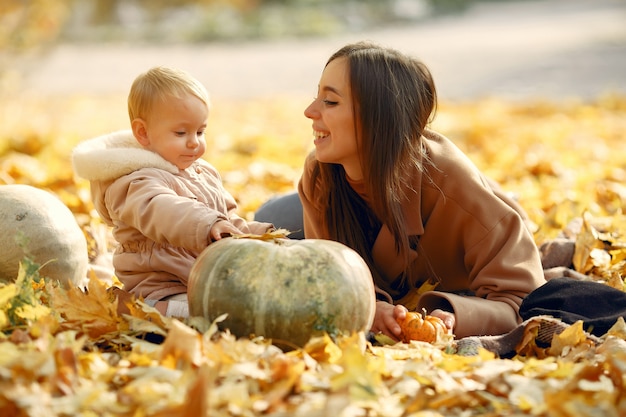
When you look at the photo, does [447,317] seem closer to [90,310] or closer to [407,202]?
[407,202]

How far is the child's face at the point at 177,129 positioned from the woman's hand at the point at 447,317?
1.17m

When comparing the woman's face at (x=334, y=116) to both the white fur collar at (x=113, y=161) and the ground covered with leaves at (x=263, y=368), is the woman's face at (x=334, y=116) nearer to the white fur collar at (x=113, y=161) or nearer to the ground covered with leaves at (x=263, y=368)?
the white fur collar at (x=113, y=161)

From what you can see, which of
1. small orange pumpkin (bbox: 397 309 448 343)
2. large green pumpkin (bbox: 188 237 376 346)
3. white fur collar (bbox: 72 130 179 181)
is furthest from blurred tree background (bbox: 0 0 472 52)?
large green pumpkin (bbox: 188 237 376 346)

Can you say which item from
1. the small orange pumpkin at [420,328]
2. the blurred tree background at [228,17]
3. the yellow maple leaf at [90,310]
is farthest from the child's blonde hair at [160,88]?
the blurred tree background at [228,17]

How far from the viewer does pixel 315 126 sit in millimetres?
3750

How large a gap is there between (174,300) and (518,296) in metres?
1.44

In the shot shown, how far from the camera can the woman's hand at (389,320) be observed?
11.4 ft

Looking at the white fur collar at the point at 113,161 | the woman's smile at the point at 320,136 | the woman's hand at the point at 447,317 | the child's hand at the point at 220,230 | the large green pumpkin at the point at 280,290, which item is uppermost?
the woman's smile at the point at 320,136

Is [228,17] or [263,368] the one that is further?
[228,17]

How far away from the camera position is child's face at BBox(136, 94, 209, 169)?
3.55 metres

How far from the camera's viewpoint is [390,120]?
3689 millimetres

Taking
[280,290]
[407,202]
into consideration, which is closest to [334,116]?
[407,202]

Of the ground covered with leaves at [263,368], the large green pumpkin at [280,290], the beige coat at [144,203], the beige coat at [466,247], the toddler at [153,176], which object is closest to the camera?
the ground covered with leaves at [263,368]

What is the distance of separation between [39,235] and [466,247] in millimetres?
1827
